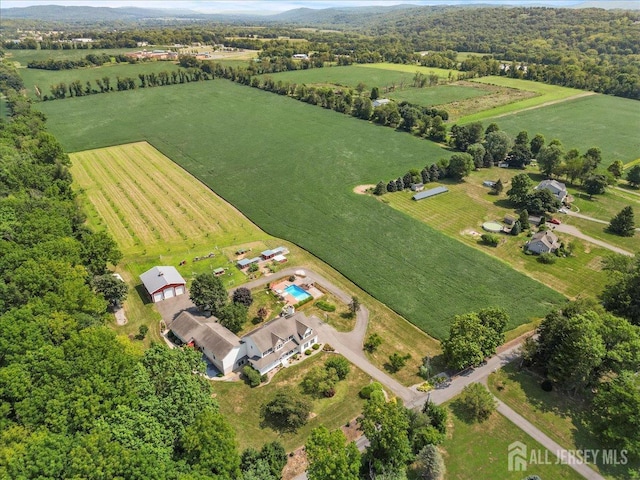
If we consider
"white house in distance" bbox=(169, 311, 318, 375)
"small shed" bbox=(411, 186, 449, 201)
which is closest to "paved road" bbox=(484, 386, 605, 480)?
"white house in distance" bbox=(169, 311, 318, 375)

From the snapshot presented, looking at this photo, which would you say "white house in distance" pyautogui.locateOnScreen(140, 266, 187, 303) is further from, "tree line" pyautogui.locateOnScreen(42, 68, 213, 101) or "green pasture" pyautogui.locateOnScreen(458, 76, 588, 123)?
"tree line" pyautogui.locateOnScreen(42, 68, 213, 101)

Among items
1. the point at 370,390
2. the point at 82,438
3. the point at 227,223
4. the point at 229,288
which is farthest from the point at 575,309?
the point at 227,223

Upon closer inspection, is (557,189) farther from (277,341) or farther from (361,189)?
(277,341)

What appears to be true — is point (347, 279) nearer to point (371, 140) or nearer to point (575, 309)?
point (575, 309)

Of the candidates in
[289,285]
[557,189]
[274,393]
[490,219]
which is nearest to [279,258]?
[289,285]

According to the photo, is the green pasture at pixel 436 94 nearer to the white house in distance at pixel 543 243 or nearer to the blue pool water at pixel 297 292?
the white house in distance at pixel 543 243
